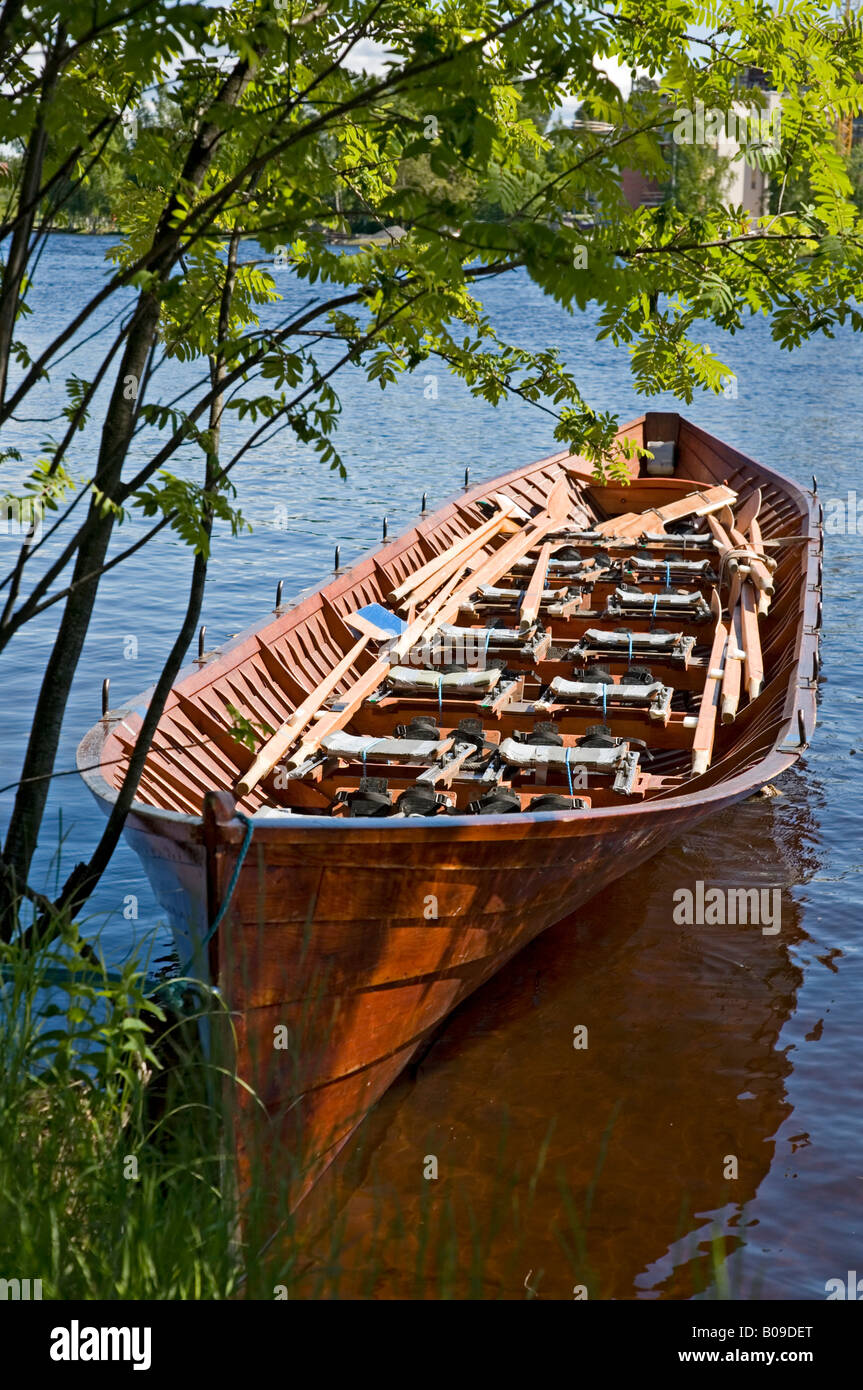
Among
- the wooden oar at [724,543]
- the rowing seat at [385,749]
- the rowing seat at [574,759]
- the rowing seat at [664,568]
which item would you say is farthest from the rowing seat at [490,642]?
the rowing seat at [664,568]

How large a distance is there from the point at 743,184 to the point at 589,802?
243ft

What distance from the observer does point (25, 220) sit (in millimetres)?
3771

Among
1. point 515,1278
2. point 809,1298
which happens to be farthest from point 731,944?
point 515,1278

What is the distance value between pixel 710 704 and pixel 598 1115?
10.2ft

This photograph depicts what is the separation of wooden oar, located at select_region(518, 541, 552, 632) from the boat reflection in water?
89.1 inches

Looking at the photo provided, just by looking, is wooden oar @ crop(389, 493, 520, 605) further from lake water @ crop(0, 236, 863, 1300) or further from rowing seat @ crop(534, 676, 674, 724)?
lake water @ crop(0, 236, 863, 1300)

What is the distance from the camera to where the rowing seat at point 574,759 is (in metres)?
7.82

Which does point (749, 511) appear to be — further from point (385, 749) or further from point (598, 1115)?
point (598, 1115)

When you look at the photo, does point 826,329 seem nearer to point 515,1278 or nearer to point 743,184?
point 515,1278

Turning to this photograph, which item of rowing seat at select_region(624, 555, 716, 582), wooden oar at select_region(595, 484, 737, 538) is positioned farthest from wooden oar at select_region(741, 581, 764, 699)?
wooden oar at select_region(595, 484, 737, 538)

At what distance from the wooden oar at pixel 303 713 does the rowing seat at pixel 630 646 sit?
1544 millimetres

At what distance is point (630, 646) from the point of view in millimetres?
10133

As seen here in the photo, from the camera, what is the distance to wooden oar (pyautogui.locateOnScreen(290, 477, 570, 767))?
843 centimetres

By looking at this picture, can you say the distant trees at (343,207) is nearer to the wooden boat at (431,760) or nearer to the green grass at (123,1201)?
the green grass at (123,1201)
